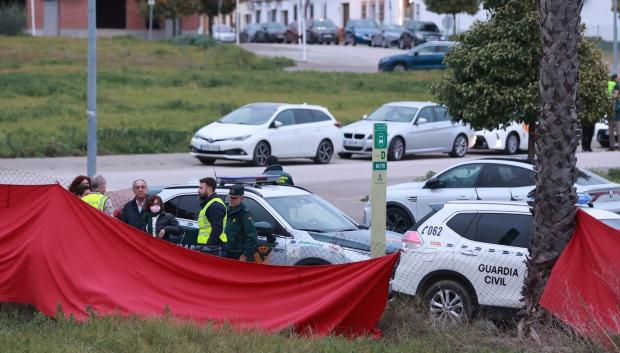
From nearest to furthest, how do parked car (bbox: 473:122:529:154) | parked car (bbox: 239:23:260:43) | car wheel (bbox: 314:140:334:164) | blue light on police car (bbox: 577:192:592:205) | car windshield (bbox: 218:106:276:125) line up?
1. blue light on police car (bbox: 577:192:592:205)
2. car windshield (bbox: 218:106:276:125)
3. car wheel (bbox: 314:140:334:164)
4. parked car (bbox: 473:122:529:154)
5. parked car (bbox: 239:23:260:43)

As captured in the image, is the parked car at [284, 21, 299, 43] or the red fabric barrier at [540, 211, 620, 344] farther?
the parked car at [284, 21, 299, 43]

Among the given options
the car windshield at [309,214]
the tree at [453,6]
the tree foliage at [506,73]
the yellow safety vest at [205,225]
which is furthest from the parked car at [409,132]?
the tree at [453,6]

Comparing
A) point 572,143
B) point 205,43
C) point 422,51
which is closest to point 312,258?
point 572,143

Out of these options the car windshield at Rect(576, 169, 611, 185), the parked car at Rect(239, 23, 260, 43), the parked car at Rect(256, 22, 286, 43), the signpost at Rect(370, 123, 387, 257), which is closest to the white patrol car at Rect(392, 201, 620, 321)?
the signpost at Rect(370, 123, 387, 257)

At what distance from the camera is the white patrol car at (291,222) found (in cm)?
1227

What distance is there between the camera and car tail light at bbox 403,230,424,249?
12320 mm

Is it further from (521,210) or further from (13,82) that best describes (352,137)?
(521,210)

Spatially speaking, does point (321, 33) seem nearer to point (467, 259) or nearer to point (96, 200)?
point (96, 200)

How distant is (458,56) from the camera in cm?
2027

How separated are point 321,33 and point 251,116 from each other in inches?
1790

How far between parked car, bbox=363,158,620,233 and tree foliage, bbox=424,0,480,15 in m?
45.6

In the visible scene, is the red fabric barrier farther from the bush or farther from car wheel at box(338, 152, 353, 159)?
the bush

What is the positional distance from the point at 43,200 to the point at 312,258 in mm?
3071

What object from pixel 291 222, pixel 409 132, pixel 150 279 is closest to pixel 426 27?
pixel 409 132
